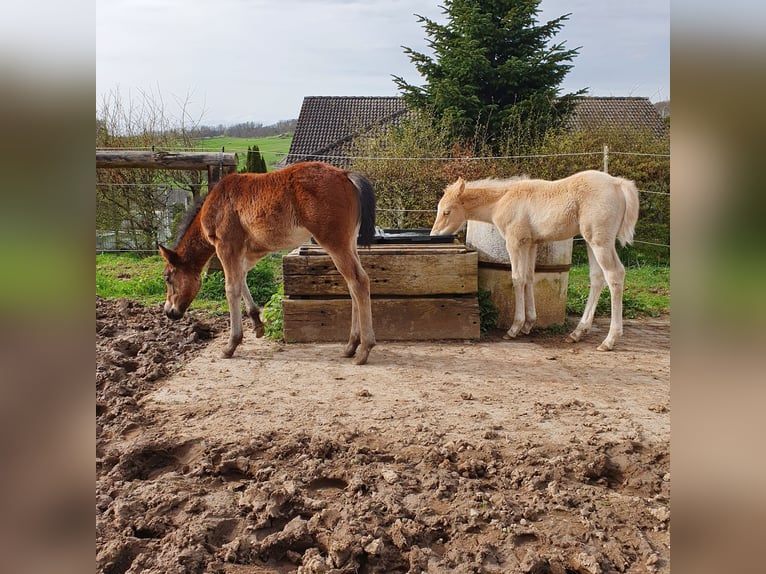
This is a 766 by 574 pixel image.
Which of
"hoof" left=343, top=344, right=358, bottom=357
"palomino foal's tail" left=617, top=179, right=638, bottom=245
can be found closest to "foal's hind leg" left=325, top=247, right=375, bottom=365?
"hoof" left=343, top=344, right=358, bottom=357

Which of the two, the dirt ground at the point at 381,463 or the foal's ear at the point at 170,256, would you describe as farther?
the foal's ear at the point at 170,256

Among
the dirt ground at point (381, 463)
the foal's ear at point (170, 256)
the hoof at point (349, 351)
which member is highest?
the foal's ear at point (170, 256)

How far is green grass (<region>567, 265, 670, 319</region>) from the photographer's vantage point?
6688 mm

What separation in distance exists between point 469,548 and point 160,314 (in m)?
5.04

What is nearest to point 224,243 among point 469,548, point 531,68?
point 469,548

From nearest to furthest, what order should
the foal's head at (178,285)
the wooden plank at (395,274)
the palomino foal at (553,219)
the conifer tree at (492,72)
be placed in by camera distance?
the foal's head at (178,285) < the palomino foal at (553,219) < the wooden plank at (395,274) < the conifer tree at (492,72)

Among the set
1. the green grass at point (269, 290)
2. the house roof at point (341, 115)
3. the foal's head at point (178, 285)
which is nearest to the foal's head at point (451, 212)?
the green grass at point (269, 290)

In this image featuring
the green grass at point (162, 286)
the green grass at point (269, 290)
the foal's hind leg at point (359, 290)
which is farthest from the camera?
the green grass at point (162, 286)

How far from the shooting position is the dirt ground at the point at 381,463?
6.69ft

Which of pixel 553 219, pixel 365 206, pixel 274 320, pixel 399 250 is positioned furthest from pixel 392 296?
pixel 553 219

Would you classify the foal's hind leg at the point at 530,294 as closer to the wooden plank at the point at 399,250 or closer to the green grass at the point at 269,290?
the green grass at the point at 269,290

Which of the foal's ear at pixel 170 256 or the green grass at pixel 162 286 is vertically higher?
the foal's ear at pixel 170 256

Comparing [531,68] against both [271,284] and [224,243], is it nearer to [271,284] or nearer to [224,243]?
[271,284]

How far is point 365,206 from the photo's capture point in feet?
15.7
